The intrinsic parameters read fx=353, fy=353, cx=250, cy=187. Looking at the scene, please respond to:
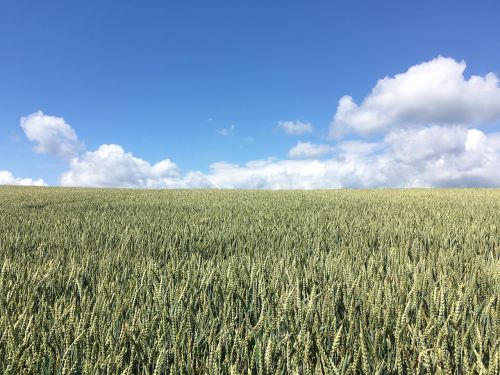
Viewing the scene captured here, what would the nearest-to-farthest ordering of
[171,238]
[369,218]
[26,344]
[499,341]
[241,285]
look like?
[499,341] → [26,344] → [241,285] → [171,238] → [369,218]

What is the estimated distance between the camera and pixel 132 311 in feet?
6.85

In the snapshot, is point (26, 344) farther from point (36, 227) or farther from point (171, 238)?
point (36, 227)

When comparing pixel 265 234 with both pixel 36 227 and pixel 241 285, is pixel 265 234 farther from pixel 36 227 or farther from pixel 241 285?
pixel 36 227

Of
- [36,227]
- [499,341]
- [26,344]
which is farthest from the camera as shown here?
[36,227]

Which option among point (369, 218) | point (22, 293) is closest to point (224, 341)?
point (22, 293)

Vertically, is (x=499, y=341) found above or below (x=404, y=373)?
above

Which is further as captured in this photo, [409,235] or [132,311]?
[409,235]

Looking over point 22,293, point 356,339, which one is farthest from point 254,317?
point 22,293

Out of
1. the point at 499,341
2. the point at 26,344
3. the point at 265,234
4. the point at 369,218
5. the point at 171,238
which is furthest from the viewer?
the point at 369,218

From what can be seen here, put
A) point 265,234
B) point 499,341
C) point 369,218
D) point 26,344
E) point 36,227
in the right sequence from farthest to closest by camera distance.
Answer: point 369,218 < point 36,227 < point 265,234 < point 26,344 < point 499,341

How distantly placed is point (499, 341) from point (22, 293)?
2.83m

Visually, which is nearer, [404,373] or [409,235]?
[404,373]

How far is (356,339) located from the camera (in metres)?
1.68

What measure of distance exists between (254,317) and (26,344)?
1140mm
